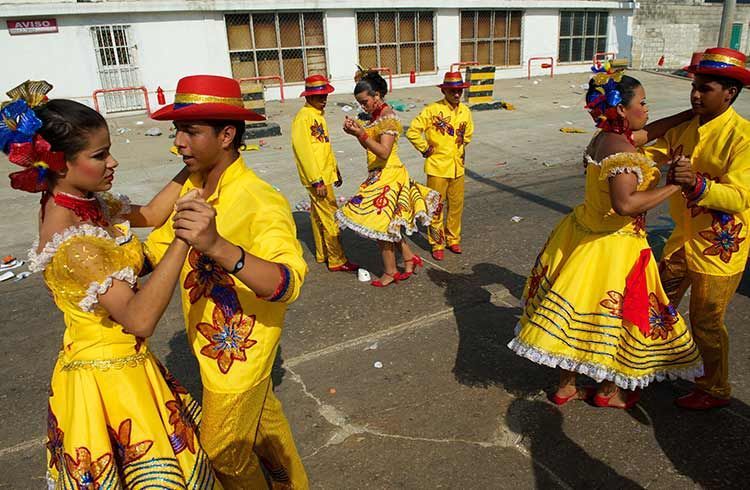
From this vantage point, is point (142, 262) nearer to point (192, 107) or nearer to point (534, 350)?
point (192, 107)

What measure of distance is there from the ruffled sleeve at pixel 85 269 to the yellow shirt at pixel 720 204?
303cm

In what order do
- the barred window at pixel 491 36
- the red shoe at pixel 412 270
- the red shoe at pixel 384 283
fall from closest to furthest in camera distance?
the red shoe at pixel 384 283 < the red shoe at pixel 412 270 < the barred window at pixel 491 36

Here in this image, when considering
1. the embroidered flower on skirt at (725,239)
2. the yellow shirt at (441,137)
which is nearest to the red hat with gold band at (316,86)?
the yellow shirt at (441,137)

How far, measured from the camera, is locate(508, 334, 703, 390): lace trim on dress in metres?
3.43

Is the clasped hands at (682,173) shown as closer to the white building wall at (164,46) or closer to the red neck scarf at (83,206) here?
the red neck scarf at (83,206)

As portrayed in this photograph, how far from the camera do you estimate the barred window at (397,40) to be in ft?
70.4

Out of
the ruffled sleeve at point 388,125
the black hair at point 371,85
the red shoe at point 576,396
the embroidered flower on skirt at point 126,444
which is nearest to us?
the embroidered flower on skirt at point 126,444

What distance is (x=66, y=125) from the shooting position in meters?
2.20

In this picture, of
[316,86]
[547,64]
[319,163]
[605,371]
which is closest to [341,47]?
[547,64]

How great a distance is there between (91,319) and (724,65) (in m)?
3.67

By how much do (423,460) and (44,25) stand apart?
18.1 metres

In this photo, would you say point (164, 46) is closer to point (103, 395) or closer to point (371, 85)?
point (371, 85)

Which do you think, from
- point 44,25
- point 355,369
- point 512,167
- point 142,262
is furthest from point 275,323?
point 44,25

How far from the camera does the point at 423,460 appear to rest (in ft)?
11.4
